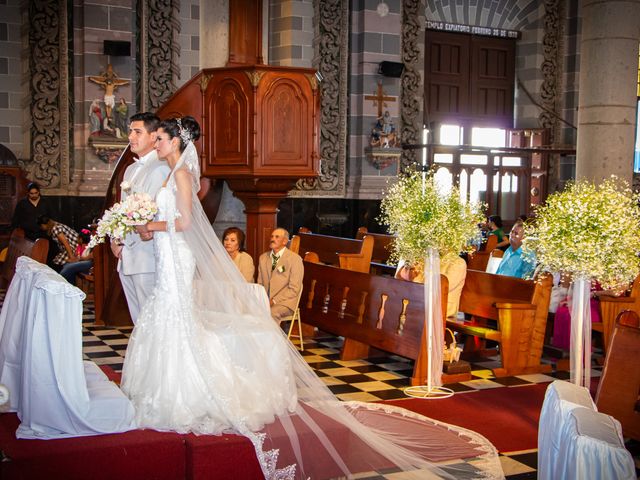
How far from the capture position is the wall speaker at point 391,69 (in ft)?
47.5

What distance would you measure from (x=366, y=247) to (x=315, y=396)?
4.12 metres

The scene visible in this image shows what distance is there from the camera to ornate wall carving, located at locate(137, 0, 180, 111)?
13.7 meters

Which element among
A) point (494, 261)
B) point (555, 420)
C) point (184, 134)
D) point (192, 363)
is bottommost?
point (192, 363)

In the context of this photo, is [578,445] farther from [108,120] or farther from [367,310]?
[108,120]

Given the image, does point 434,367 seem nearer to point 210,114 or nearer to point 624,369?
point 624,369

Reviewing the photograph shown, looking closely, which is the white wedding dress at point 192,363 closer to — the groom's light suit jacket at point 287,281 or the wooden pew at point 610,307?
the groom's light suit jacket at point 287,281

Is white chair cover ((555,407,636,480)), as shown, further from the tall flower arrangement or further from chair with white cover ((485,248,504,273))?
chair with white cover ((485,248,504,273))

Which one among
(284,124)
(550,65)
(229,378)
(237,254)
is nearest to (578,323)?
(229,378)

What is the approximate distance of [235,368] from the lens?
488 cm

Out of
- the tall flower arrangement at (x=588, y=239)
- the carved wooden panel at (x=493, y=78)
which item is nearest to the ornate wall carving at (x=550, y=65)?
the carved wooden panel at (x=493, y=78)

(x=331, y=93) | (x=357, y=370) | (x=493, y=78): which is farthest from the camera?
(x=493, y=78)

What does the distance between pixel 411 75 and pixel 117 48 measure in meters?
5.32

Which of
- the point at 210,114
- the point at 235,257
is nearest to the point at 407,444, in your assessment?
the point at 235,257

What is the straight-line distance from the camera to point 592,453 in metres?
2.71
